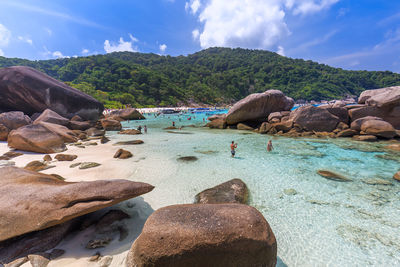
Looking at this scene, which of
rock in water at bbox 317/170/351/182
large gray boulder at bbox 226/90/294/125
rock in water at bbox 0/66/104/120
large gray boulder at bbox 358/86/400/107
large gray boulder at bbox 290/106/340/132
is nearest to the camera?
rock in water at bbox 317/170/351/182

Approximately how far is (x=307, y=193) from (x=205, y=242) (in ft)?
16.6

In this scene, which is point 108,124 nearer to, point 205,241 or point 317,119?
point 205,241

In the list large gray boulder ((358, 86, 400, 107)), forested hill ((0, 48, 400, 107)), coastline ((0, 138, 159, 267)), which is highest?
forested hill ((0, 48, 400, 107))

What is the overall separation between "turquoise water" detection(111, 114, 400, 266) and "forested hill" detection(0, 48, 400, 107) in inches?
1936

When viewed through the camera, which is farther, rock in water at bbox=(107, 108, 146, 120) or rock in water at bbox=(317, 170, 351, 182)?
rock in water at bbox=(107, 108, 146, 120)

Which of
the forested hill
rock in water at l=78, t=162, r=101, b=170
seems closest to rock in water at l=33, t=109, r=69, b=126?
rock in water at l=78, t=162, r=101, b=170

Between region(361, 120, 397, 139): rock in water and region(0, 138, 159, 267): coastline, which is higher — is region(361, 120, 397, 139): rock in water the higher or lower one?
the higher one

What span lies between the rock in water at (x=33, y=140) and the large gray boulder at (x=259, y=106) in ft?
55.7

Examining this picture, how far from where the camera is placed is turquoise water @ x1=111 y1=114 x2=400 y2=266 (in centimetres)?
363

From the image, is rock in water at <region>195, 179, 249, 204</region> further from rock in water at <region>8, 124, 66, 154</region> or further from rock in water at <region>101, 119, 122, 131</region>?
rock in water at <region>101, 119, 122, 131</region>

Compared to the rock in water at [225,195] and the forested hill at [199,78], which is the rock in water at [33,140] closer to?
the rock in water at [225,195]

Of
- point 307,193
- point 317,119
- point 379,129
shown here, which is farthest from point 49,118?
point 379,129

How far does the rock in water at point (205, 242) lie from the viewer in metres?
2.35

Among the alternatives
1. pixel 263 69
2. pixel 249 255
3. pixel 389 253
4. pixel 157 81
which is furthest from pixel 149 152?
pixel 263 69
